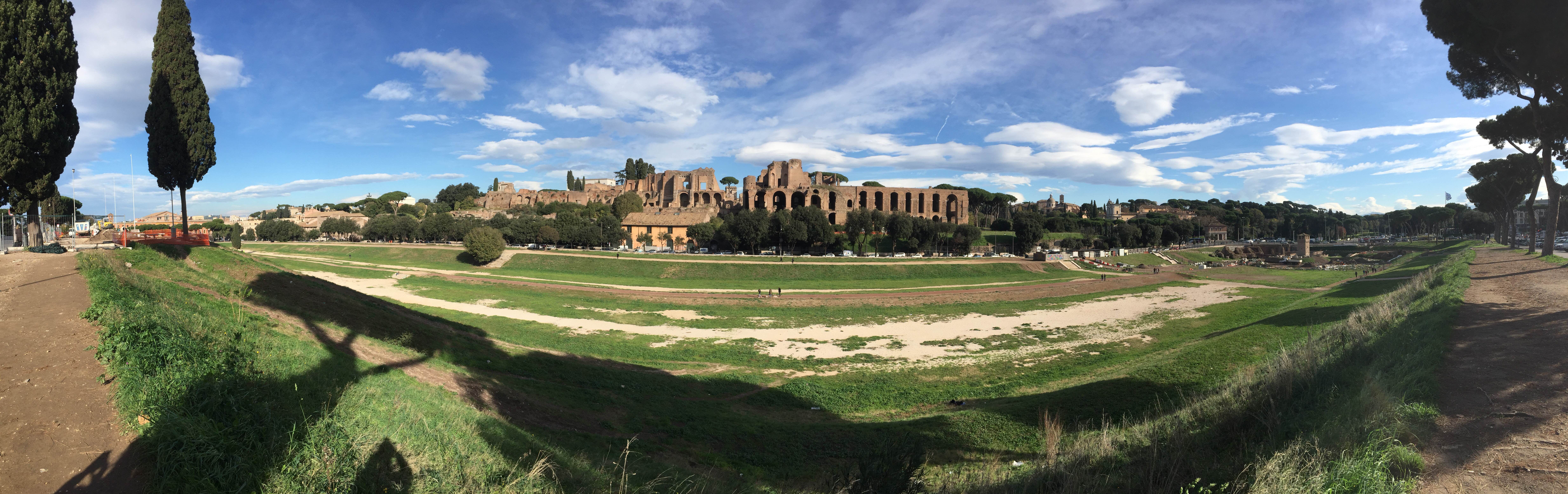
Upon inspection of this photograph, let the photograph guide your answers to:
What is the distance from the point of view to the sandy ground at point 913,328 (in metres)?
18.9

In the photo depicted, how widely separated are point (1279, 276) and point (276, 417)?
61.1 meters

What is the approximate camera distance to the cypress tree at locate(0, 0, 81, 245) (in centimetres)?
1341

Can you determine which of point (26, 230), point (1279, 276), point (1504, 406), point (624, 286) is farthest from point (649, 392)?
point (1279, 276)

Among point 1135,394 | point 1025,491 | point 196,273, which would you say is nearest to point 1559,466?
point 1025,491

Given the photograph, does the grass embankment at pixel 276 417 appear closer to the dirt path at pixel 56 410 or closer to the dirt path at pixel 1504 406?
the dirt path at pixel 56 410

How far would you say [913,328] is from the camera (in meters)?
23.1

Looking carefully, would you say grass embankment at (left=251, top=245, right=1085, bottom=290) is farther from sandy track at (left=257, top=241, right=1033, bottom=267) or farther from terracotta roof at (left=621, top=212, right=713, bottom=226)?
terracotta roof at (left=621, top=212, right=713, bottom=226)

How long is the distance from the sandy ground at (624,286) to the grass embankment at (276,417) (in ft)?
75.6

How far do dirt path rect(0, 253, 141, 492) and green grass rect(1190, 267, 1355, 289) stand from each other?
167 feet

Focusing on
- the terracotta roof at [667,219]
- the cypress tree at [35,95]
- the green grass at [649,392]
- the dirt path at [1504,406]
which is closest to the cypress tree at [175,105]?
the cypress tree at [35,95]

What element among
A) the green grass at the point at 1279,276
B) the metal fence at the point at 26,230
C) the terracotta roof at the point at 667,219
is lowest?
the green grass at the point at 1279,276

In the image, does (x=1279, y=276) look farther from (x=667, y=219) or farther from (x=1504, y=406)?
(x=667, y=219)

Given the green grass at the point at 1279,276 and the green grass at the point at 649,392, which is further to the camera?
the green grass at the point at 1279,276

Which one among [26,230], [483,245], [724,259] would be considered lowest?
[724,259]
